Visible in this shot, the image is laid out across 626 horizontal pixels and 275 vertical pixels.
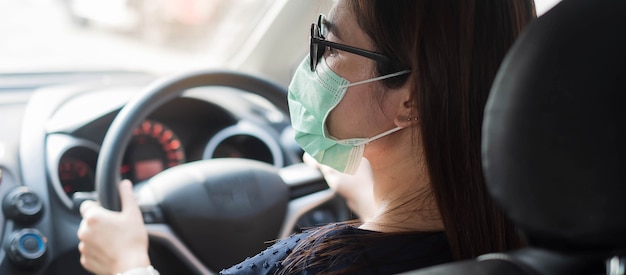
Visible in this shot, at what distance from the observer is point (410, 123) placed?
4.46 ft

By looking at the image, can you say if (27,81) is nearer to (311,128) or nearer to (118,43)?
(118,43)

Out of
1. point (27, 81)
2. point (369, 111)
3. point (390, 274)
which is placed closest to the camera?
point (390, 274)

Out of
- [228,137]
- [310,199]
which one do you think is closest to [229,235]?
[310,199]

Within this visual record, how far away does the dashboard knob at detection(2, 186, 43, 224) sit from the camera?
1.79 metres

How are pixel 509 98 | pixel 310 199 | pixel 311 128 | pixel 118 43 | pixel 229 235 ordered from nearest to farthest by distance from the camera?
pixel 509 98 → pixel 311 128 → pixel 229 235 → pixel 310 199 → pixel 118 43

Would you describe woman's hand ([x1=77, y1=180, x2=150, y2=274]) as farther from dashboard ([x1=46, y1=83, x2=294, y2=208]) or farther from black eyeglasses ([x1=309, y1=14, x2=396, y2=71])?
black eyeglasses ([x1=309, y1=14, x2=396, y2=71])

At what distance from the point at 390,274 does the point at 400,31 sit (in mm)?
399

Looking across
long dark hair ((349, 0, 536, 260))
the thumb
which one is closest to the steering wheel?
the thumb

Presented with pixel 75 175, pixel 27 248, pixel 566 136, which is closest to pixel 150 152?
pixel 75 175

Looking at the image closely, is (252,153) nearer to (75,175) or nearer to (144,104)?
(75,175)

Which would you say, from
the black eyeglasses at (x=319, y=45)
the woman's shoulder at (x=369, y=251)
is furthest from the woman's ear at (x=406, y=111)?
the woman's shoulder at (x=369, y=251)

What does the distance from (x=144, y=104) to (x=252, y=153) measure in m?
0.69

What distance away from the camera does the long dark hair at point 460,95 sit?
1.21m

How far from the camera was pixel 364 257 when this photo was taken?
1173mm
